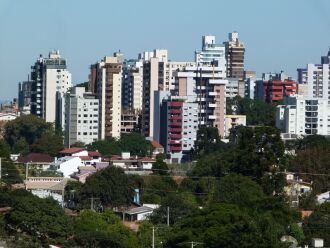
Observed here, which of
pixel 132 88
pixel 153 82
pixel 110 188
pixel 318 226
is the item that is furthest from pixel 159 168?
pixel 132 88

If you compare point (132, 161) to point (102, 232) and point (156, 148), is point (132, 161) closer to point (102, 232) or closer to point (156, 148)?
point (156, 148)

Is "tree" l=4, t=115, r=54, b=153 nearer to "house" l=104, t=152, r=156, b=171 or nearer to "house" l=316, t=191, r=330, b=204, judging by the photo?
"house" l=104, t=152, r=156, b=171

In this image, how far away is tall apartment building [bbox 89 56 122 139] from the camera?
4762 cm

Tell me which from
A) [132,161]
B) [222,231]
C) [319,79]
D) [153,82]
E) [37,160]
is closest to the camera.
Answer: [222,231]

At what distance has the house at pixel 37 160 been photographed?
36906mm

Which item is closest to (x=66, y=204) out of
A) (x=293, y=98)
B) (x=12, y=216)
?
(x=12, y=216)

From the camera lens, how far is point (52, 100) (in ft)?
170

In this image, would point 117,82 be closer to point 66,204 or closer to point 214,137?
point 214,137

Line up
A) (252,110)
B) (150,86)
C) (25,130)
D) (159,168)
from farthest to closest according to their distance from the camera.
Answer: (252,110) → (150,86) → (25,130) → (159,168)

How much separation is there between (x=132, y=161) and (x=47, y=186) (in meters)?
6.94

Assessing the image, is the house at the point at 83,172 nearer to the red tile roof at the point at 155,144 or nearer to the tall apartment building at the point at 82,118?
the red tile roof at the point at 155,144

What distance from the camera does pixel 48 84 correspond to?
51.9 m

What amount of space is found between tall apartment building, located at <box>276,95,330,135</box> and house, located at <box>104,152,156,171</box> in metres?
8.00

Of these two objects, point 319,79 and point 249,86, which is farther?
point 249,86
